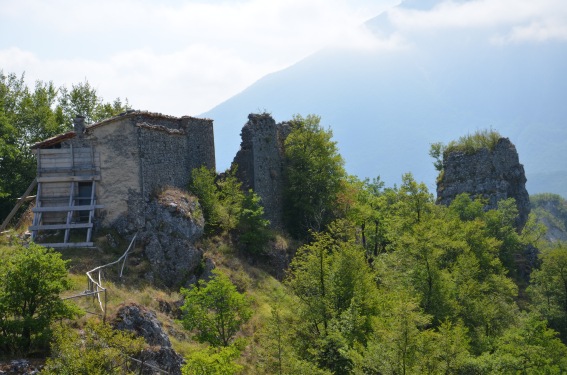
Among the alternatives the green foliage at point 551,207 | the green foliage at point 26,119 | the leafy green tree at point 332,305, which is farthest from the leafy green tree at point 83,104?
the green foliage at point 551,207

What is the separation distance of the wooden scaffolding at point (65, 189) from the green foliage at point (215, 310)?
24.4 feet

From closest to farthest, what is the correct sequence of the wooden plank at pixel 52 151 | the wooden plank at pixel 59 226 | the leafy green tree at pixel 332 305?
the leafy green tree at pixel 332 305 → the wooden plank at pixel 59 226 → the wooden plank at pixel 52 151

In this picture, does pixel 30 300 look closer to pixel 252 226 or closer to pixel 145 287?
pixel 145 287

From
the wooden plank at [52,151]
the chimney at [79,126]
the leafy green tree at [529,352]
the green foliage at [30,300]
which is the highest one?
the chimney at [79,126]

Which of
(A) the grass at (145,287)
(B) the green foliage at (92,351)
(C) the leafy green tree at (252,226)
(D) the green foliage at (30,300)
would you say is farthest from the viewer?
(C) the leafy green tree at (252,226)

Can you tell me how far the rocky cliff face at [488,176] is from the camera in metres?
50.2

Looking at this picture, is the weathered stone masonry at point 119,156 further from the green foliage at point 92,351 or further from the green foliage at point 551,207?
the green foliage at point 551,207

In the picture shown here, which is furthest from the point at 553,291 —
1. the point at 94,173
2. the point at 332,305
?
the point at 94,173

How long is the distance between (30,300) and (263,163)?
67.5 feet

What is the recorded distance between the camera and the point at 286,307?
2692 centimetres

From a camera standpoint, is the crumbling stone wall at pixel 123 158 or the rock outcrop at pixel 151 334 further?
the crumbling stone wall at pixel 123 158

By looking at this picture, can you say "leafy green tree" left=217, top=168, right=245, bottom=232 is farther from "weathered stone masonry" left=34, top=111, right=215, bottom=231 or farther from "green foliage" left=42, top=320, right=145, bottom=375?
"green foliage" left=42, top=320, right=145, bottom=375

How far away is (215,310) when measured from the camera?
24.5 meters

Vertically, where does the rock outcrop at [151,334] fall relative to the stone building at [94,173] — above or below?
below
